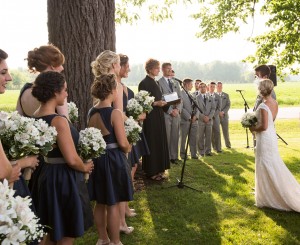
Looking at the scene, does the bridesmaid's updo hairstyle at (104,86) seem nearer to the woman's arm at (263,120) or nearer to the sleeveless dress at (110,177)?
the sleeveless dress at (110,177)

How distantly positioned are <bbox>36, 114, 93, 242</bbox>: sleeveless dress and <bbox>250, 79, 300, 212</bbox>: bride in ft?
13.0

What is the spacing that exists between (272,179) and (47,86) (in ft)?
14.9

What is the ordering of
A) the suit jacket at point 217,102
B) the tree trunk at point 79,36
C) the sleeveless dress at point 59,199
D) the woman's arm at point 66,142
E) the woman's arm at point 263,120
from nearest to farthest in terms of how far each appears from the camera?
the woman's arm at point 66,142 → the sleeveless dress at point 59,199 → the tree trunk at point 79,36 → the woman's arm at point 263,120 → the suit jacket at point 217,102

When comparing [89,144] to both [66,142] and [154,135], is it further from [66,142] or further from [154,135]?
[154,135]

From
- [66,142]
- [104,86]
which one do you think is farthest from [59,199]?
[104,86]

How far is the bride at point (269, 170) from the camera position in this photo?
6535 millimetres

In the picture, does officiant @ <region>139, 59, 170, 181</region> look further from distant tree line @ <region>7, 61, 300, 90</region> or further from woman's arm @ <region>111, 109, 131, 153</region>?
distant tree line @ <region>7, 61, 300, 90</region>

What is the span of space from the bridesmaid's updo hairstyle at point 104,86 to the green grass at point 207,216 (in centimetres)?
222

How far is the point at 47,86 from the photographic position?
3.63 metres

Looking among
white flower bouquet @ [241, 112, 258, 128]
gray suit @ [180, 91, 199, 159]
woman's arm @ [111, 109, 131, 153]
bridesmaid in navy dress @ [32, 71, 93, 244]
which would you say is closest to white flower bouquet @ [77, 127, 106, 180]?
bridesmaid in navy dress @ [32, 71, 93, 244]

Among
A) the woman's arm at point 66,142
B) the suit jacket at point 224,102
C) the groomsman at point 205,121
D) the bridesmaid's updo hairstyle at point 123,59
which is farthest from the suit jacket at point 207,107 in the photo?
the woman's arm at point 66,142

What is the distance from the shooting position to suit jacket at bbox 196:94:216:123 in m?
13.1

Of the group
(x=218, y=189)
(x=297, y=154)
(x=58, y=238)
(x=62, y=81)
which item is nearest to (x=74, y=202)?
(x=58, y=238)

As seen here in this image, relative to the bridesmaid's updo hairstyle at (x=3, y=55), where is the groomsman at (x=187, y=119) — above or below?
below
